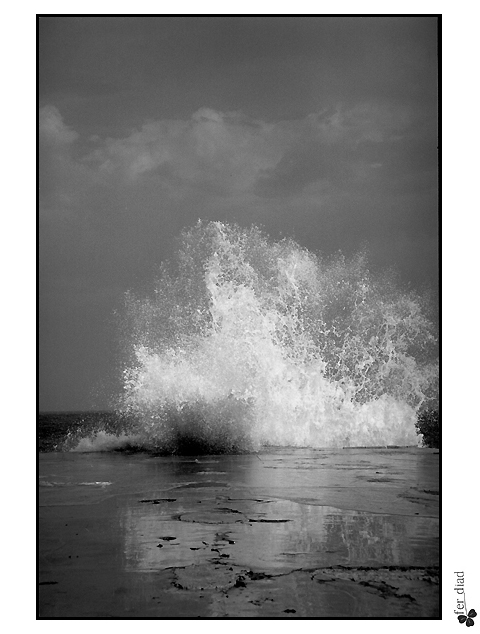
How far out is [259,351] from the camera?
11.6 feet

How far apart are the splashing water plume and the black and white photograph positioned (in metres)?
0.01

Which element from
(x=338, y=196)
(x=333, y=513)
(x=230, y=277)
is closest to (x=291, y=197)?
(x=338, y=196)

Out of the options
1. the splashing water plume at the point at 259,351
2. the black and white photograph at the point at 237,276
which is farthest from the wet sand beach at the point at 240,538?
the splashing water plume at the point at 259,351

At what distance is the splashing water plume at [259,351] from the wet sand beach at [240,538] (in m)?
0.19

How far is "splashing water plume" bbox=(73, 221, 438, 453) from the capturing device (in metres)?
3.45

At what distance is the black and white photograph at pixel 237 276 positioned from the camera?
3.28 meters

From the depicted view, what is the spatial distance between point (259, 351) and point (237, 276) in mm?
378

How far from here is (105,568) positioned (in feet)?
10.0
